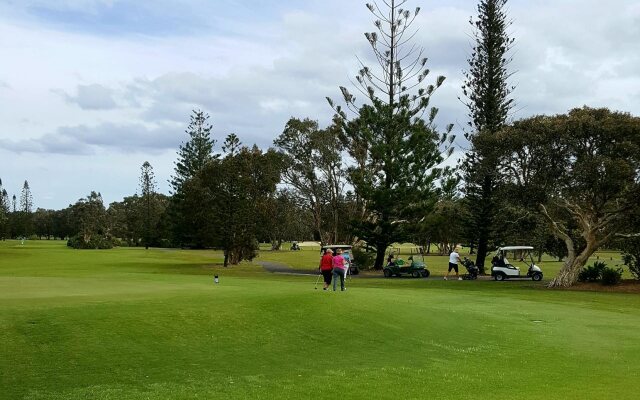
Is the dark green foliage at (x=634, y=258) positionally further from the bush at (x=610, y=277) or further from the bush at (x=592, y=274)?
the bush at (x=610, y=277)

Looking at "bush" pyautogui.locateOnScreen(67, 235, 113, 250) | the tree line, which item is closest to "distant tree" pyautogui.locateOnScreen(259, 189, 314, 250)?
the tree line

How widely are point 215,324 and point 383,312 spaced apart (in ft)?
17.4

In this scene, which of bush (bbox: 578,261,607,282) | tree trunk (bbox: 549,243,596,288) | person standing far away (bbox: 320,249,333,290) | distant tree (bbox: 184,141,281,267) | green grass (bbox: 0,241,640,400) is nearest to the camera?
green grass (bbox: 0,241,640,400)

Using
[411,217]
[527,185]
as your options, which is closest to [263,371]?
[527,185]

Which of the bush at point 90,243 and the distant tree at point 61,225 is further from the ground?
the distant tree at point 61,225

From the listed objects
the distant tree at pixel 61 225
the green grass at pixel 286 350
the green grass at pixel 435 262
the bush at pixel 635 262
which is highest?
the distant tree at pixel 61 225

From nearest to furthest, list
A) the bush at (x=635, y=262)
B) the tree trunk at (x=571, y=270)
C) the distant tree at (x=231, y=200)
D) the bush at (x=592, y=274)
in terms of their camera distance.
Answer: the tree trunk at (x=571, y=270) → the bush at (x=592, y=274) → the bush at (x=635, y=262) → the distant tree at (x=231, y=200)

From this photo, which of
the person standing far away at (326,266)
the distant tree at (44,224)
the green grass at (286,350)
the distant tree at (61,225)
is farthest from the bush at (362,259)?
the distant tree at (44,224)

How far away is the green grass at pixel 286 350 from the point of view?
1023 cm

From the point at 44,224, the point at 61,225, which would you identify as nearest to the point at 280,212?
the point at 61,225

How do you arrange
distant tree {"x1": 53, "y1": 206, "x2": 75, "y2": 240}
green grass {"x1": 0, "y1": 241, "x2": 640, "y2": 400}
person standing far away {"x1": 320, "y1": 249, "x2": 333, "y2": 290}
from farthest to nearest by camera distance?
distant tree {"x1": 53, "y1": 206, "x2": 75, "y2": 240} < person standing far away {"x1": 320, "y1": 249, "x2": 333, "y2": 290} < green grass {"x1": 0, "y1": 241, "x2": 640, "y2": 400}

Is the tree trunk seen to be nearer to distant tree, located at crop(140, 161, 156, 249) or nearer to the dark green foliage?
the dark green foliage

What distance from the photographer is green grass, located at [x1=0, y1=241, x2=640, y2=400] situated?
10.2 m

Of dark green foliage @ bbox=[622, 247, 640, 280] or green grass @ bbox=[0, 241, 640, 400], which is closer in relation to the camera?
green grass @ bbox=[0, 241, 640, 400]
